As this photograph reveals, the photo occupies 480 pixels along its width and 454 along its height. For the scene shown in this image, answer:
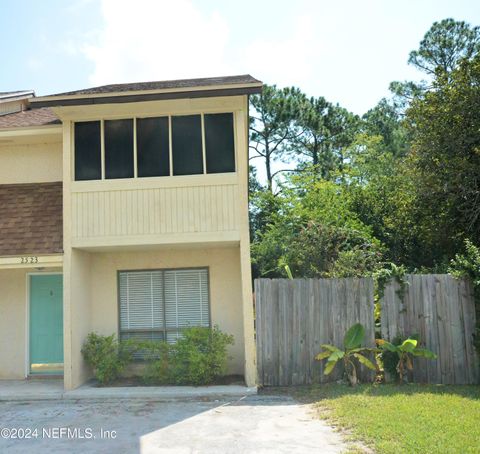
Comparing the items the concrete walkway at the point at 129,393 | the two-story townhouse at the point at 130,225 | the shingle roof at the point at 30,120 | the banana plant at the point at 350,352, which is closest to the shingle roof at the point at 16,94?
the shingle roof at the point at 30,120

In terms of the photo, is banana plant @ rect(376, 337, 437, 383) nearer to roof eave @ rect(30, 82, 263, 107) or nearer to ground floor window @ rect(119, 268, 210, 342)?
ground floor window @ rect(119, 268, 210, 342)

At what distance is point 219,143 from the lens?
9891mm

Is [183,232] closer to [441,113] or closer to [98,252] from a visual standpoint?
[98,252]

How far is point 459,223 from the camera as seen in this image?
13.9 metres

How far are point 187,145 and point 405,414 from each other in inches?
231

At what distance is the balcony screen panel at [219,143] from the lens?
9.83m

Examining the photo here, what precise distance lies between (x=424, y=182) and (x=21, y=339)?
35.1ft

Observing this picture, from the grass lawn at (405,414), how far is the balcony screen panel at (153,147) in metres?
4.72

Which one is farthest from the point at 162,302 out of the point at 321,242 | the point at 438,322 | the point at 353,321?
the point at 321,242

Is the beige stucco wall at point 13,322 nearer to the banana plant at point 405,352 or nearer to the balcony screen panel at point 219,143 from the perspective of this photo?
the balcony screen panel at point 219,143

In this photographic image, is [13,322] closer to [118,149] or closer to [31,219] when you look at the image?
[31,219]

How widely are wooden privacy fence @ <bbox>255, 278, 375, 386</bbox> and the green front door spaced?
438 cm

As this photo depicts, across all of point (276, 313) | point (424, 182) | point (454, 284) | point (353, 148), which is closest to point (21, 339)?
point (276, 313)

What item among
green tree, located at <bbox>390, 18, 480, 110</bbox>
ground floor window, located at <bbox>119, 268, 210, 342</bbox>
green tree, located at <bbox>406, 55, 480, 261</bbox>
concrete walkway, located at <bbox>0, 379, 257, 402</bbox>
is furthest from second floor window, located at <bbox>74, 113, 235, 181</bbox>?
green tree, located at <bbox>390, 18, 480, 110</bbox>
